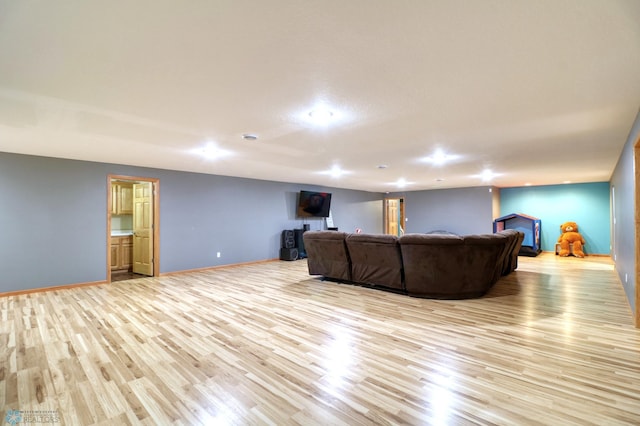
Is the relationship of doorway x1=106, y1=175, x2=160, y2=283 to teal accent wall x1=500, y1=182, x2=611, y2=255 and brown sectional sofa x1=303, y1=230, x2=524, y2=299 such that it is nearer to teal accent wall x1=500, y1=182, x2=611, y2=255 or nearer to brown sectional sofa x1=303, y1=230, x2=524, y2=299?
brown sectional sofa x1=303, y1=230, x2=524, y2=299

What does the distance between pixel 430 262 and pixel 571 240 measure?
7.17m

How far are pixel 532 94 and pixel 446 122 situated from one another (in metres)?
0.86

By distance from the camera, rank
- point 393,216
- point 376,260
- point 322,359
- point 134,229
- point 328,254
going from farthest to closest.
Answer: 1. point 393,216
2. point 134,229
3. point 328,254
4. point 376,260
5. point 322,359

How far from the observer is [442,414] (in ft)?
5.98

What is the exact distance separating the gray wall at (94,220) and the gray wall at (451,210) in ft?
18.9

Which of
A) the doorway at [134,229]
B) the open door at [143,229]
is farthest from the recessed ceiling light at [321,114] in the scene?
the open door at [143,229]

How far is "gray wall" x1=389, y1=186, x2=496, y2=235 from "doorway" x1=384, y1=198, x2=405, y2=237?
818 mm

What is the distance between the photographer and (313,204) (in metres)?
9.30

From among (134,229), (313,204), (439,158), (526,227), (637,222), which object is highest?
(439,158)

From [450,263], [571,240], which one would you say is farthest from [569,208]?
[450,263]

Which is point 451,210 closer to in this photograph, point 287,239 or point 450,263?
point 287,239

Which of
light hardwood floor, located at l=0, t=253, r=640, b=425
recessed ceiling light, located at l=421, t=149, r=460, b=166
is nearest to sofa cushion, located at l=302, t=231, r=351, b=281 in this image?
light hardwood floor, located at l=0, t=253, r=640, b=425

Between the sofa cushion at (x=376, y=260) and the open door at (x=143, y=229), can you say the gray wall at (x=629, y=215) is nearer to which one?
the sofa cushion at (x=376, y=260)

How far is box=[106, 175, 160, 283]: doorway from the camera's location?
20.1ft
